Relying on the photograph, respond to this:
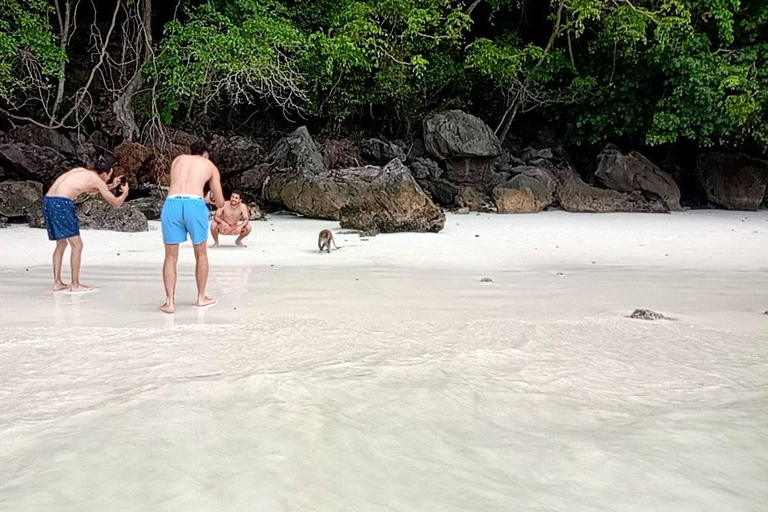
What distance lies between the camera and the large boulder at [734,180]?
1589 centimetres

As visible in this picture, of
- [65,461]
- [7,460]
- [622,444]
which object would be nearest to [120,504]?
[65,461]

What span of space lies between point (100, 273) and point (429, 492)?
547 cm

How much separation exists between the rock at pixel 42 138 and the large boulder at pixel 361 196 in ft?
14.3

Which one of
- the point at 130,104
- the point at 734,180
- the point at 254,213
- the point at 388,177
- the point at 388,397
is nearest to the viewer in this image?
the point at 388,397

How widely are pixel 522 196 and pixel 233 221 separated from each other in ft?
26.2

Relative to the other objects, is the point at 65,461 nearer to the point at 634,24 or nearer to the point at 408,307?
the point at 408,307

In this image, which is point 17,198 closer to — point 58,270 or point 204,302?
point 58,270

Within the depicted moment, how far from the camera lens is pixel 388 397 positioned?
260 centimetres

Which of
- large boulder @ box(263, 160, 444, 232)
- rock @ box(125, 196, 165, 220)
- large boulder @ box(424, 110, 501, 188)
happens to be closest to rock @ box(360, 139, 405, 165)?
large boulder @ box(424, 110, 501, 188)

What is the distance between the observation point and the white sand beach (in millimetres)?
1855

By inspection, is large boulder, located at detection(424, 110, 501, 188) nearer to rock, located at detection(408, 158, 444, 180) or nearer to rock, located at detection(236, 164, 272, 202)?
rock, located at detection(408, 158, 444, 180)

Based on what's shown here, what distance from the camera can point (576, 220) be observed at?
12.6m

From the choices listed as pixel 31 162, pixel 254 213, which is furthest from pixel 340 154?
pixel 31 162

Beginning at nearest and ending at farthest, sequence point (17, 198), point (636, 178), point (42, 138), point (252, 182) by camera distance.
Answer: point (17, 198) < point (42, 138) < point (252, 182) < point (636, 178)
